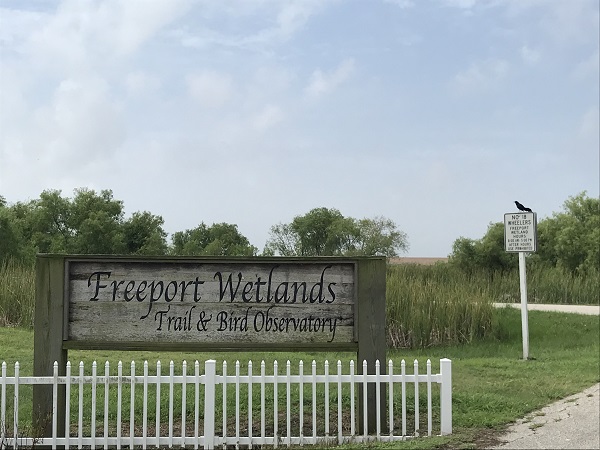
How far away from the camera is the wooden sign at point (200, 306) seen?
24.2 ft

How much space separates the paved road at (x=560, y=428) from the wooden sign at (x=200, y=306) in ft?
6.85

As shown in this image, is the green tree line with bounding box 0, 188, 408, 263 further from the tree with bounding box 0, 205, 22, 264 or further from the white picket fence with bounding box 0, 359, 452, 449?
the white picket fence with bounding box 0, 359, 452, 449

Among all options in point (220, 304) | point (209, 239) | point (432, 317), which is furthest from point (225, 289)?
point (209, 239)

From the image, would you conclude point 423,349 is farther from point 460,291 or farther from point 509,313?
point 509,313

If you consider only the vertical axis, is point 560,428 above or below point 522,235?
below

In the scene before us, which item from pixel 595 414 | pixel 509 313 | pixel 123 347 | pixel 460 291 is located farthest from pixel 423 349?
pixel 123 347

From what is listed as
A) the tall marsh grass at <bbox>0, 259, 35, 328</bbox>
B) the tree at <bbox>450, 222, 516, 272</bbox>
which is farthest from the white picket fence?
the tree at <bbox>450, 222, 516, 272</bbox>

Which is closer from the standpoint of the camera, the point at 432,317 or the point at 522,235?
the point at 522,235

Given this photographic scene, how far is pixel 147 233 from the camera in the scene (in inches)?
1992

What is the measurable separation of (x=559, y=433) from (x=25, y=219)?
51333 mm

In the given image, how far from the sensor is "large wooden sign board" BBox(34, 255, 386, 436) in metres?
7.38

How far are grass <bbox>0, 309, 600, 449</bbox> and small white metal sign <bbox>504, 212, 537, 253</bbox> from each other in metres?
2.36

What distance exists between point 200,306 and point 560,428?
171 inches

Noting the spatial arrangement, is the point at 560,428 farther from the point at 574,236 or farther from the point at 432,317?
the point at 574,236
